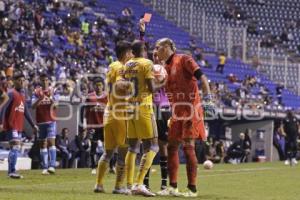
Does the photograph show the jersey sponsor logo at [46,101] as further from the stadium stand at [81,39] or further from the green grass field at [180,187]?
the stadium stand at [81,39]

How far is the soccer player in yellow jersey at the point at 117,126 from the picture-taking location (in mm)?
11766

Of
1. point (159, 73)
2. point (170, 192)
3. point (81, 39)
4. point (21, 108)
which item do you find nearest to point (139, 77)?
point (159, 73)

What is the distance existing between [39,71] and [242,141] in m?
8.35

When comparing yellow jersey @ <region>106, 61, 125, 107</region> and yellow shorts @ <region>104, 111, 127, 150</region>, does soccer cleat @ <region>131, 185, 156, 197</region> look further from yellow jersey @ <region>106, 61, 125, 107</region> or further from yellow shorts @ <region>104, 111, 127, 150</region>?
yellow jersey @ <region>106, 61, 125, 107</region>

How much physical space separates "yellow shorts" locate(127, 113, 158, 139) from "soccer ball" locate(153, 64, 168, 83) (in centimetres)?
53

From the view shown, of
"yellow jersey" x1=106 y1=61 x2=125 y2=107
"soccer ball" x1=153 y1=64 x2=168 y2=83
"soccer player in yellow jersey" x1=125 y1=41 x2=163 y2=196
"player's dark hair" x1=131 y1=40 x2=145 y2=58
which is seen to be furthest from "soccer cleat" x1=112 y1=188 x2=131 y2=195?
"player's dark hair" x1=131 y1=40 x2=145 y2=58

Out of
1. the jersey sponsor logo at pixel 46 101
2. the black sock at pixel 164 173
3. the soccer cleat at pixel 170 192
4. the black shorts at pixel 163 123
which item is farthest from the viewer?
the jersey sponsor logo at pixel 46 101

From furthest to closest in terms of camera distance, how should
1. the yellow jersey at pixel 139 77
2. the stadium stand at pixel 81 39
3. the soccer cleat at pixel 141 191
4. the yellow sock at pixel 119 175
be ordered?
the stadium stand at pixel 81 39 → the yellow sock at pixel 119 175 → the yellow jersey at pixel 139 77 → the soccer cleat at pixel 141 191

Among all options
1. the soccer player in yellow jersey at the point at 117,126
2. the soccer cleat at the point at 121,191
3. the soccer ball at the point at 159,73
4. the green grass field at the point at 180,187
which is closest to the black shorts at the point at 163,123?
the green grass field at the point at 180,187

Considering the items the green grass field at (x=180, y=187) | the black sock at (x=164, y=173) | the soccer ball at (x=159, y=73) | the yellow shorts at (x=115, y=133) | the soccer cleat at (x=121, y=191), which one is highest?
the soccer ball at (x=159, y=73)

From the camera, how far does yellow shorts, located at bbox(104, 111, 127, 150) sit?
11766 mm

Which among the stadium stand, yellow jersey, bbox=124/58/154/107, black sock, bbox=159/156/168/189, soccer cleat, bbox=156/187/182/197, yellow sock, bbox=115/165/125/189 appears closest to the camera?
yellow jersey, bbox=124/58/154/107

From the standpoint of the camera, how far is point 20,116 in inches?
645

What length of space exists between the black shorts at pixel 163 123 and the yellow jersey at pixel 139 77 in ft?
4.46
